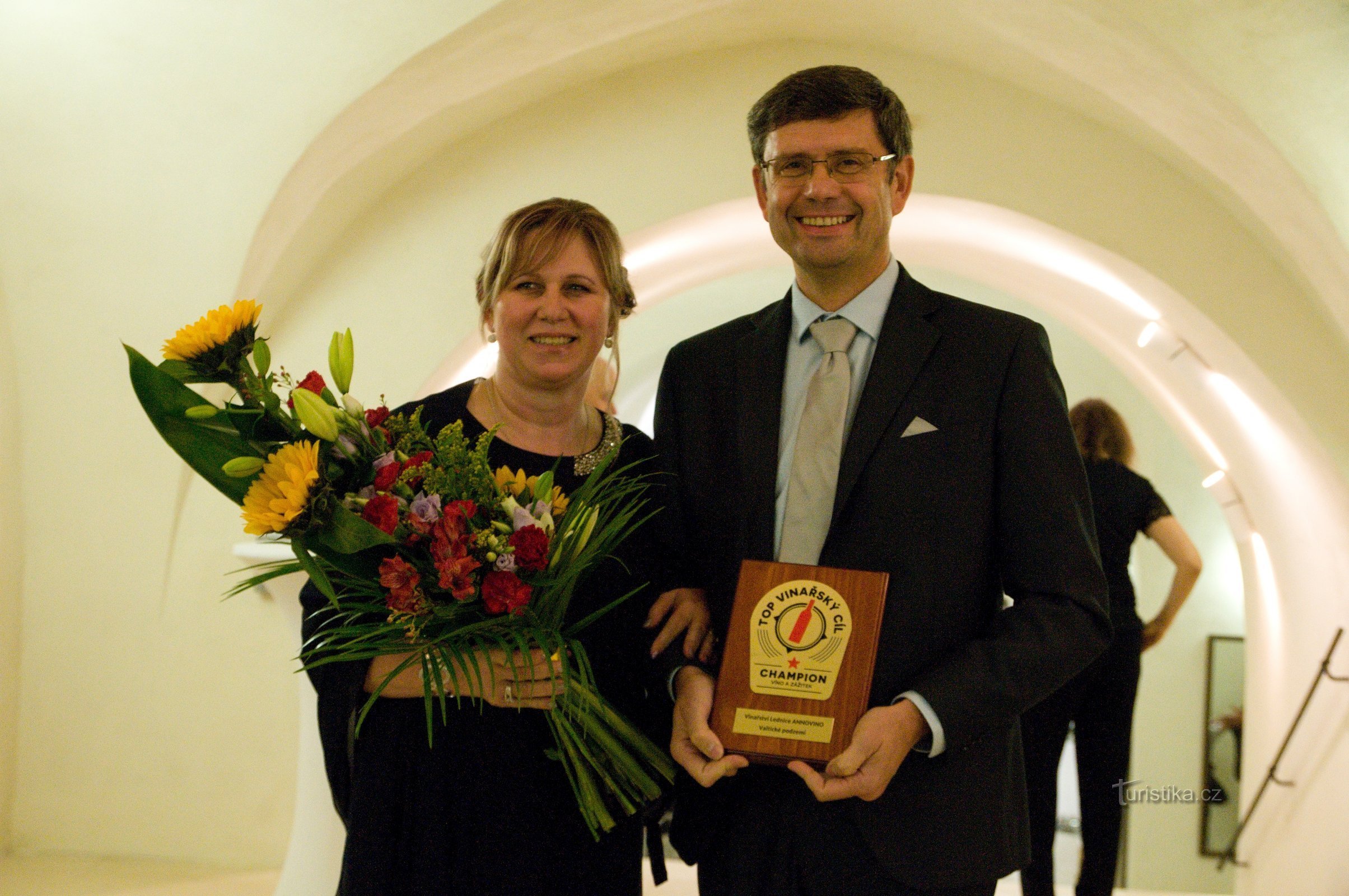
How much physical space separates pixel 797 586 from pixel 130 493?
13.7 feet

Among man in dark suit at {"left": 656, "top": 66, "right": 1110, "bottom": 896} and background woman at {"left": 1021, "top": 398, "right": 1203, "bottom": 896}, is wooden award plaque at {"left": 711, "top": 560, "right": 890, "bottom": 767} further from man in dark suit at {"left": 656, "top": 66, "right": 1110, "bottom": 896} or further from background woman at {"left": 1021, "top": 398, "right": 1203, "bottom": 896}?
background woman at {"left": 1021, "top": 398, "right": 1203, "bottom": 896}

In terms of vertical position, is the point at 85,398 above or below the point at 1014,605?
above

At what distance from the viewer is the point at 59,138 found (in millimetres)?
4723

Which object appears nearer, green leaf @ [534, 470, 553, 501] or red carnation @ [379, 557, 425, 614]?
red carnation @ [379, 557, 425, 614]

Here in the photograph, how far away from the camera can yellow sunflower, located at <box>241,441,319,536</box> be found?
162 centimetres

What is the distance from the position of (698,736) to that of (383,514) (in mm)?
548

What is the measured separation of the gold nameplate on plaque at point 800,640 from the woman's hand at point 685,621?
181mm

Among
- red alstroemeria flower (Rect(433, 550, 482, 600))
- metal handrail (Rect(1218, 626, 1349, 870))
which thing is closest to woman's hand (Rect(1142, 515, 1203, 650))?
metal handrail (Rect(1218, 626, 1349, 870))

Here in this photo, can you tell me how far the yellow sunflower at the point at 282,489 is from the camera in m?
1.62

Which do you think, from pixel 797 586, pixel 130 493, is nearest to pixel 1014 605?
pixel 797 586

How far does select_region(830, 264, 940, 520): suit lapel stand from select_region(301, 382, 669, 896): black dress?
1.27ft

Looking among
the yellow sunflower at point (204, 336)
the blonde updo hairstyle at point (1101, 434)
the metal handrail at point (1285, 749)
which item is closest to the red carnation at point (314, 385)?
the yellow sunflower at point (204, 336)

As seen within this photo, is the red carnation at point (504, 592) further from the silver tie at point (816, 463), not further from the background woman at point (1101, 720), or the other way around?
the background woman at point (1101, 720)

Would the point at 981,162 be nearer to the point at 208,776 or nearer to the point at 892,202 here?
the point at 892,202
